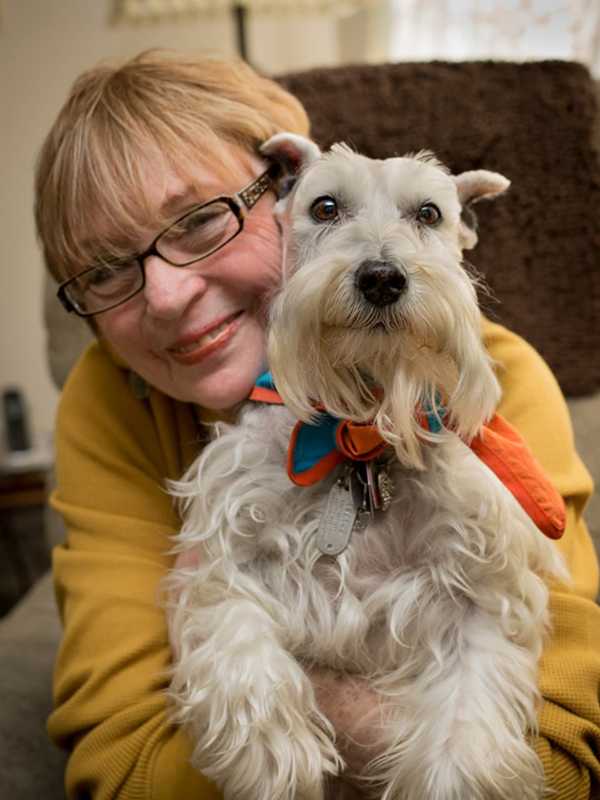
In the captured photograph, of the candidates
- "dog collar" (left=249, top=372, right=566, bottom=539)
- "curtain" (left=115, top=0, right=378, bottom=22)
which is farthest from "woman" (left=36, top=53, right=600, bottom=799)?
"curtain" (left=115, top=0, right=378, bottom=22)

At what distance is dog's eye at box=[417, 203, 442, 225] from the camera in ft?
2.97

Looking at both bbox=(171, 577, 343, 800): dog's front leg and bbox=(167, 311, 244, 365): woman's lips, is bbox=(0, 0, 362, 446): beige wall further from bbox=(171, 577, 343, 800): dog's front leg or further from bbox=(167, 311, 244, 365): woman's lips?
bbox=(171, 577, 343, 800): dog's front leg

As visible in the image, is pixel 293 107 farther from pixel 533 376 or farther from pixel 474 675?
pixel 474 675

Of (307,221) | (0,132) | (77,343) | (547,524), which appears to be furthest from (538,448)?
(0,132)

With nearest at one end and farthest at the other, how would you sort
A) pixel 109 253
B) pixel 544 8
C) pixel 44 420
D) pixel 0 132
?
pixel 109 253, pixel 544 8, pixel 0 132, pixel 44 420

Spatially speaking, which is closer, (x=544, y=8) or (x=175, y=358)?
(x=175, y=358)

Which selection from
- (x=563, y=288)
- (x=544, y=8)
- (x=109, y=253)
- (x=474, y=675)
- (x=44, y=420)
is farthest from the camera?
(x=44, y=420)

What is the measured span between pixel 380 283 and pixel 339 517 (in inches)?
12.5

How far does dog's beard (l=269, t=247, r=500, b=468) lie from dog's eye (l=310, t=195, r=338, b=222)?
0.10 metres

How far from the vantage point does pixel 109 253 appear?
47.8 inches

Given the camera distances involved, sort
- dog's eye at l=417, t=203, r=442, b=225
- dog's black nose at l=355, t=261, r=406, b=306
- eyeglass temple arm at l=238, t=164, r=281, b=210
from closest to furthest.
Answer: dog's black nose at l=355, t=261, r=406, b=306
dog's eye at l=417, t=203, r=442, b=225
eyeglass temple arm at l=238, t=164, r=281, b=210

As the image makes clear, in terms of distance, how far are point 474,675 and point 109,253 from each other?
774 millimetres

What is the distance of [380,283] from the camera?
2.56ft

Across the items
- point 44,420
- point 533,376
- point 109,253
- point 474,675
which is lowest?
point 44,420
